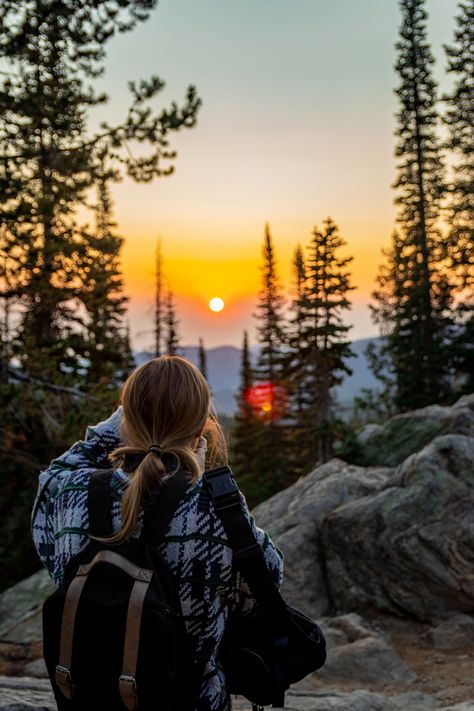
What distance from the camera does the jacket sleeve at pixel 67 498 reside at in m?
2.20

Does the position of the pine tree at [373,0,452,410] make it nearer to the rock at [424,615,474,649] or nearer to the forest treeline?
the forest treeline

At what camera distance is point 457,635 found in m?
8.49

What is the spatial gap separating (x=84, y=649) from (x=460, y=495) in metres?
8.45

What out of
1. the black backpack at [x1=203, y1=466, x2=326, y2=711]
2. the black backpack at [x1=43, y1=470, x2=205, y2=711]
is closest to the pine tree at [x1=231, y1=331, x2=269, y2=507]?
the black backpack at [x1=203, y1=466, x2=326, y2=711]

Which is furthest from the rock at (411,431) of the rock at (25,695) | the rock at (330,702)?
the rock at (25,695)

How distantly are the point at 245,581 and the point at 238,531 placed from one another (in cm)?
23

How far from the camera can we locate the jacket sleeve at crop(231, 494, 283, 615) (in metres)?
2.27

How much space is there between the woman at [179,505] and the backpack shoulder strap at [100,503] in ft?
0.07

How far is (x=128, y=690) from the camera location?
1952mm

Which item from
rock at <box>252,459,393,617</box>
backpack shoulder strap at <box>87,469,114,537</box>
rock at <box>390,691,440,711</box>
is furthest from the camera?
rock at <box>252,459,393,617</box>

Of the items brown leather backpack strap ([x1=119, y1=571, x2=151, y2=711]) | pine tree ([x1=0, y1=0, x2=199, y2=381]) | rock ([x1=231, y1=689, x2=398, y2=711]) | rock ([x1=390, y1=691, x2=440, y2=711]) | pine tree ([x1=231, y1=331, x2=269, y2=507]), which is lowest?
pine tree ([x1=231, y1=331, x2=269, y2=507])

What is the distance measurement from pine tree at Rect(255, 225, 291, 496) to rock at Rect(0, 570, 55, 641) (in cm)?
2420

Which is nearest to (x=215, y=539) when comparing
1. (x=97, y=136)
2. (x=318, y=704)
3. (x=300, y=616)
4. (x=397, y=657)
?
(x=300, y=616)

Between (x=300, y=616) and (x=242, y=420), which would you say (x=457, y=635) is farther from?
(x=242, y=420)
